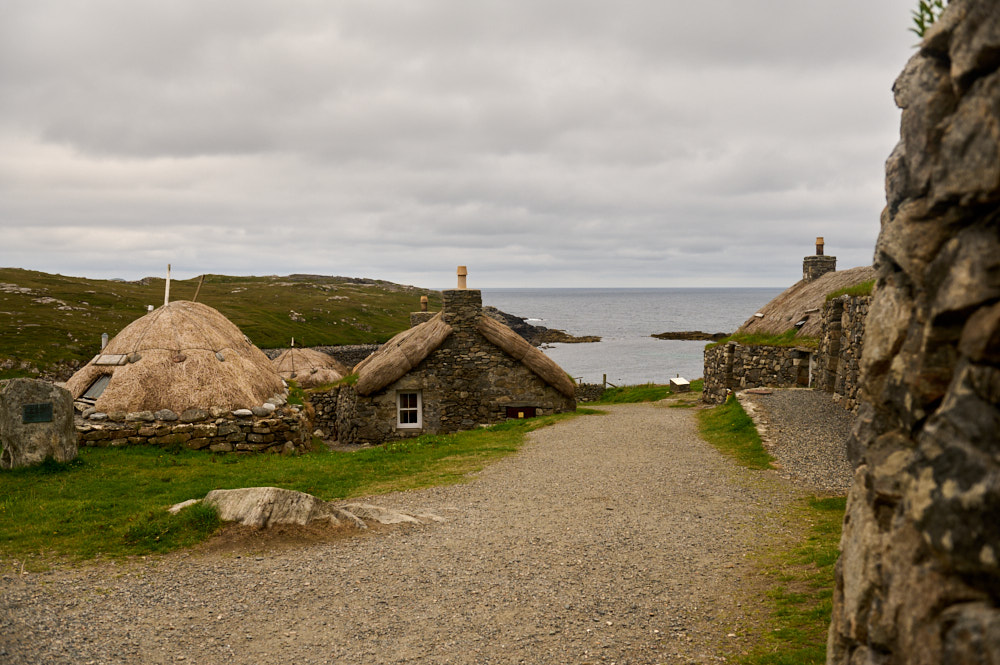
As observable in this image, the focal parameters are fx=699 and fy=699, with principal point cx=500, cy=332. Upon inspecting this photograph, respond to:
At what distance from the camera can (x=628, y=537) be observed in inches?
381

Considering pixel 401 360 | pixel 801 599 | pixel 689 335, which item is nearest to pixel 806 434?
pixel 801 599

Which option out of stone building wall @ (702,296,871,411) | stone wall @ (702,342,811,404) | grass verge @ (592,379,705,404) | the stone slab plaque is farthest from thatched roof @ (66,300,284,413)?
grass verge @ (592,379,705,404)

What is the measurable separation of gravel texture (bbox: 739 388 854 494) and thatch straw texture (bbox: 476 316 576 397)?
603cm

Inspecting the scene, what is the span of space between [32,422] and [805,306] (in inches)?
952

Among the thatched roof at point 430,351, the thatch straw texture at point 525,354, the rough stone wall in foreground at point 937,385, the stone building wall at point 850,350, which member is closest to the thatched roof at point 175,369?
the thatched roof at point 430,351

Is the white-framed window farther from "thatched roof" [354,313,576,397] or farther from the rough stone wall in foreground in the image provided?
the rough stone wall in foreground

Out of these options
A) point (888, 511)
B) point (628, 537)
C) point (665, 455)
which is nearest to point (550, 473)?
point (665, 455)

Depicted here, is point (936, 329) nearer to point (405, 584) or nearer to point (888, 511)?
point (888, 511)

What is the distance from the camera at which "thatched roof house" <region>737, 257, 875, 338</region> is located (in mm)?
24500

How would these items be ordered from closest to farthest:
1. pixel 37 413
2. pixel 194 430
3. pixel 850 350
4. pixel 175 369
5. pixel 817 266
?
pixel 37 413 < pixel 194 430 < pixel 175 369 < pixel 850 350 < pixel 817 266

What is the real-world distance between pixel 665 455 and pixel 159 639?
436 inches

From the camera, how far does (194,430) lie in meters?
16.6

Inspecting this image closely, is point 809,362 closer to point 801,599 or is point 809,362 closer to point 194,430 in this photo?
point 801,599

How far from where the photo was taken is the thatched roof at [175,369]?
16891 millimetres
